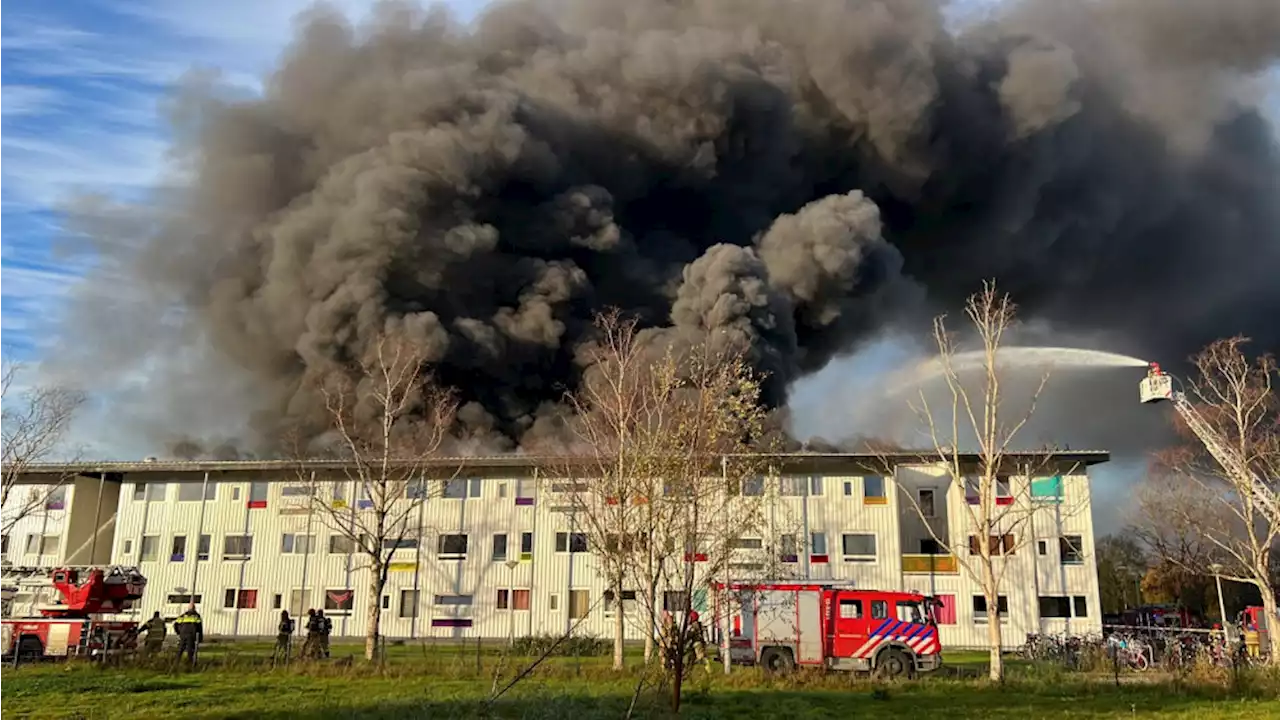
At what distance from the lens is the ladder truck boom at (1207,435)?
910 inches

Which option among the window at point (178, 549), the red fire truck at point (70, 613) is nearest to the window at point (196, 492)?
the window at point (178, 549)

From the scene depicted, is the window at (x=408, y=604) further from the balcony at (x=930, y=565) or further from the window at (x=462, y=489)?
the balcony at (x=930, y=565)

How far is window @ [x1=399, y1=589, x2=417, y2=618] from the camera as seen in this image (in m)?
33.8

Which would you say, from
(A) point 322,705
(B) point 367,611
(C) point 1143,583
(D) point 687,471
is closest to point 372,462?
(B) point 367,611

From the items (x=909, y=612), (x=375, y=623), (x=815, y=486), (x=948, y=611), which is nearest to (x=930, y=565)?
(x=948, y=611)

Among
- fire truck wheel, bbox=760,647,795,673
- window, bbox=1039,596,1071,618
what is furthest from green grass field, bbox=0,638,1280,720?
window, bbox=1039,596,1071,618

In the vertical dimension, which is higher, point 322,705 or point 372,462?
point 372,462

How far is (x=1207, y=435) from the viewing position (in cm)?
2684

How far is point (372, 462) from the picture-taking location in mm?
30359

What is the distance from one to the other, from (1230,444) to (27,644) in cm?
2935

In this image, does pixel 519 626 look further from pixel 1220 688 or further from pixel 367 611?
pixel 1220 688

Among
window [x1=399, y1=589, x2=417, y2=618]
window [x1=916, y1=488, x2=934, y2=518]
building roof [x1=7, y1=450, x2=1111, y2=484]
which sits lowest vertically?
window [x1=399, y1=589, x2=417, y2=618]

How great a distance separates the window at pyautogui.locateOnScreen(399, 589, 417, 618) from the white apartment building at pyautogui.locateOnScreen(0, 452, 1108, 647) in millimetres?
36

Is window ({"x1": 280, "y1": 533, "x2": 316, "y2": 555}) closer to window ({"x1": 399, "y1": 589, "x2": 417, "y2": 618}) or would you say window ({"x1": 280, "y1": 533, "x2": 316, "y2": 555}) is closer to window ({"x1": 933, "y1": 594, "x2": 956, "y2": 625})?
window ({"x1": 399, "y1": 589, "x2": 417, "y2": 618})
